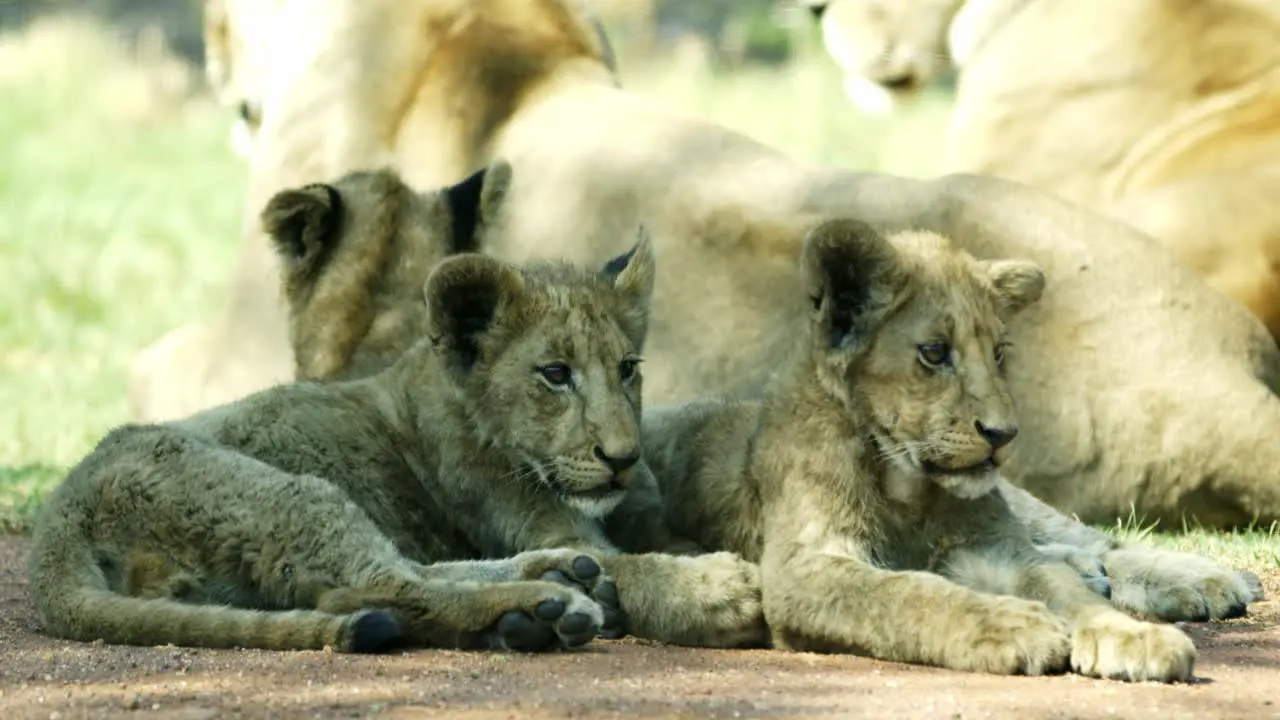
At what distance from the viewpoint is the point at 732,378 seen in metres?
8.68

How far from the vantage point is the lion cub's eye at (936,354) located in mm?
5281

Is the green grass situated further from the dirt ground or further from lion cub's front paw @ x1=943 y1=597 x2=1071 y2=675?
lion cub's front paw @ x1=943 y1=597 x2=1071 y2=675

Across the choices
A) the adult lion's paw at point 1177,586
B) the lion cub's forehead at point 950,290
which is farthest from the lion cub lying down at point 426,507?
the adult lion's paw at point 1177,586

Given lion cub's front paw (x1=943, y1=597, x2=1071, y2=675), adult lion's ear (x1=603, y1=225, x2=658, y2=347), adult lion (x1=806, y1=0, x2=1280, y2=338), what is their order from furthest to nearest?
adult lion (x1=806, y1=0, x2=1280, y2=338), adult lion's ear (x1=603, y1=225, x2=658, y2=347), lion cub's front paw (x1=943, y1=597, x2=1071, y2=675)

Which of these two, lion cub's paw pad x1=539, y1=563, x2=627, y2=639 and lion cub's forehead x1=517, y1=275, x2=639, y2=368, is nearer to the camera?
lion cub's paw pad x1=539, y1=563, x2=627, y2=639

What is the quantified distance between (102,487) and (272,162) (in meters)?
4.69

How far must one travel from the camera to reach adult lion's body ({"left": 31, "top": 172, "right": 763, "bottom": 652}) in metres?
5.20

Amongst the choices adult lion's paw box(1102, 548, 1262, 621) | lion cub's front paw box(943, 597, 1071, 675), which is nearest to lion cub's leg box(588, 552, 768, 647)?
lion cub's front paw box(943, 597, 1071, 675)

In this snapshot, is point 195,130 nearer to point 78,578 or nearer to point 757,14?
point 757,14

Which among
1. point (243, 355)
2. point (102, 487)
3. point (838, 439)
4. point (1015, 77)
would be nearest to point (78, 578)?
point (102, 487)

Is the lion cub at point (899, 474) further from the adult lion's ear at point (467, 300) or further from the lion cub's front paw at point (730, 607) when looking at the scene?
the adult lion's ear at point (467, 300)

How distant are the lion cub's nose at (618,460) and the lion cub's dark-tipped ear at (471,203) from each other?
2248 millimetres

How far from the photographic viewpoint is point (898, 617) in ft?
16.6

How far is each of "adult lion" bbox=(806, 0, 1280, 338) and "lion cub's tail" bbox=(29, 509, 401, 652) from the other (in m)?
5.22
